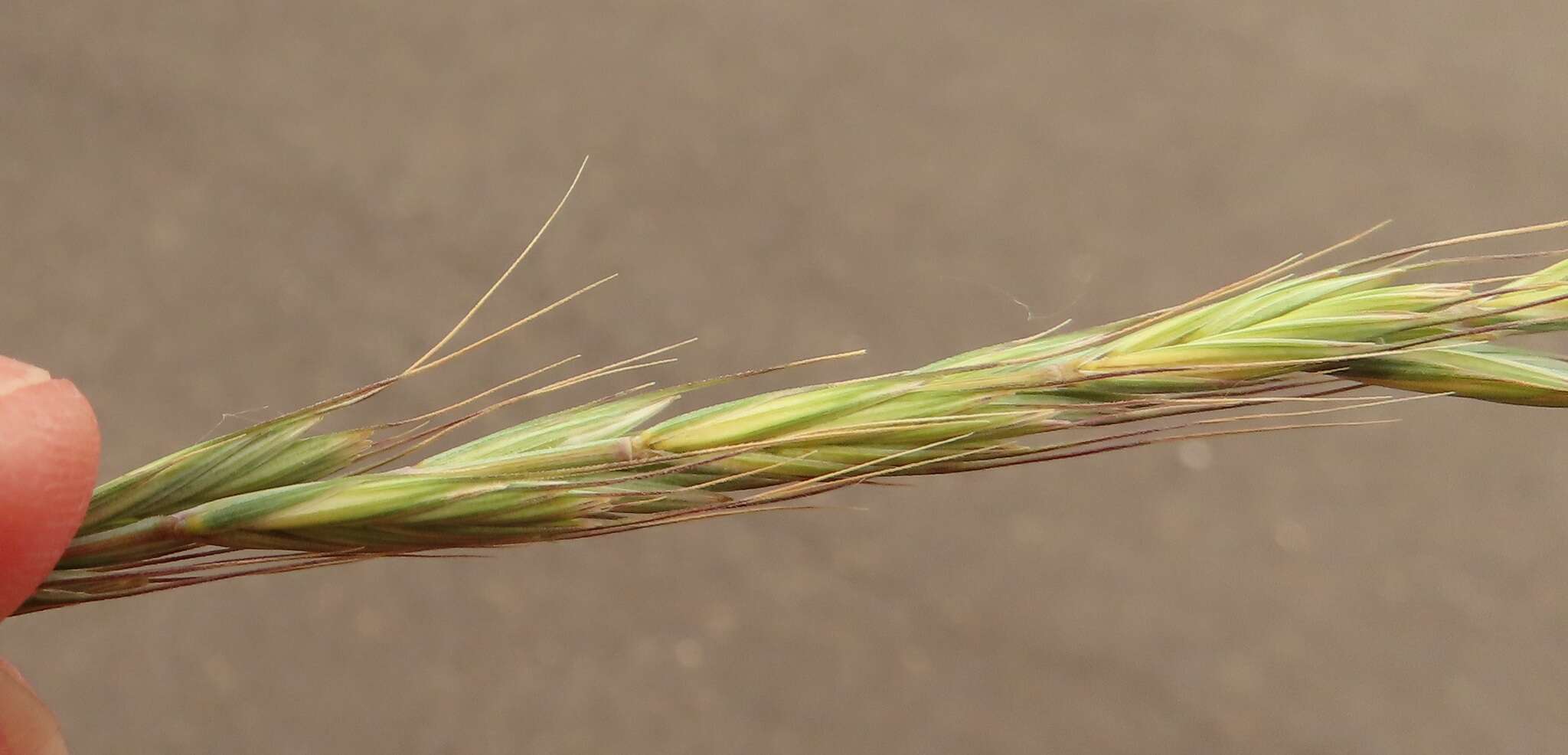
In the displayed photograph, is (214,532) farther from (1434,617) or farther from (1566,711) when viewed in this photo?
(1566,711)

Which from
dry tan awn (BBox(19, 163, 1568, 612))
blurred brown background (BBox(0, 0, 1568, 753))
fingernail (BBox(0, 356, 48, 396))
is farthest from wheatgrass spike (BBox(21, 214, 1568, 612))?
blurred brown background (BBox(0, 0, 1568, 753))

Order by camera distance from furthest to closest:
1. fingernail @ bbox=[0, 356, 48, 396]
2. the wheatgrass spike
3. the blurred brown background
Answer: the blurred brown background → fingernail @ bbox=[0, 356, 48, 396] → the wheatgrass spike

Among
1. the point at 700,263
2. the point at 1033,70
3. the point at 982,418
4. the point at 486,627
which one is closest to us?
the point at 982,418

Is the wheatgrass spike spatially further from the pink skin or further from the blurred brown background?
the blurred brown background

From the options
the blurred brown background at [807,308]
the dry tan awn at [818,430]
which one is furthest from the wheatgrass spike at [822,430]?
the blurred brown background at [807,308]

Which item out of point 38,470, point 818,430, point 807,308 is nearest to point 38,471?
point 38,470

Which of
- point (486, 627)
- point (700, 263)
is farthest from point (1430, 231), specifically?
point (486, 627)

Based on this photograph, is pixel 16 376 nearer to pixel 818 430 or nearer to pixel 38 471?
pixel 38 471

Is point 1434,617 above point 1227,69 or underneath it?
underneath
